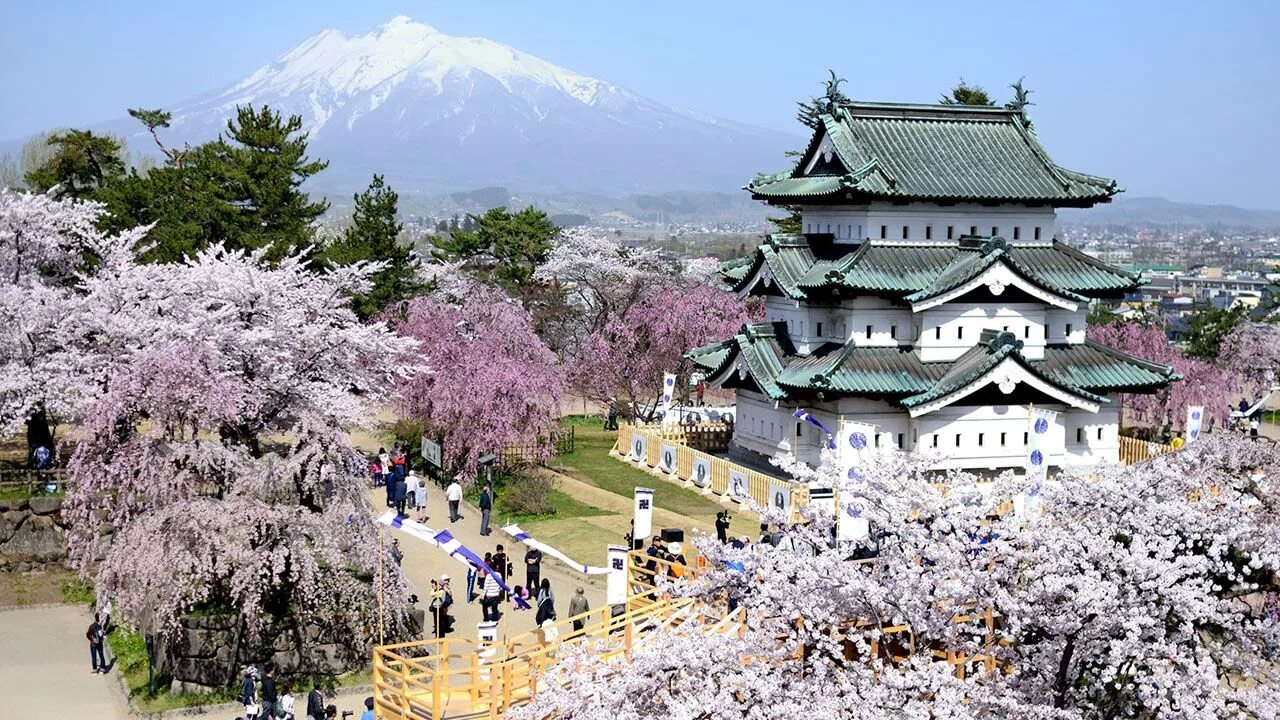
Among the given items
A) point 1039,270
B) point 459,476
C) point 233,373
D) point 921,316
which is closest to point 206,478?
point 233,373

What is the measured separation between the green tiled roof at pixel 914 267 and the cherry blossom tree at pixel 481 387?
7793 millimetres

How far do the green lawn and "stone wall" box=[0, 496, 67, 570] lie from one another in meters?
15.0

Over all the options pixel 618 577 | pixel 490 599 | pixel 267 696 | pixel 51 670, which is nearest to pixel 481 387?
pixel 490 599

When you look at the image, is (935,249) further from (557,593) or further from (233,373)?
(233,373)

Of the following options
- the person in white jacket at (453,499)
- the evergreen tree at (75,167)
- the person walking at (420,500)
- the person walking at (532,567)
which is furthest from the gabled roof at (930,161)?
the evergreen tree at (75,167)

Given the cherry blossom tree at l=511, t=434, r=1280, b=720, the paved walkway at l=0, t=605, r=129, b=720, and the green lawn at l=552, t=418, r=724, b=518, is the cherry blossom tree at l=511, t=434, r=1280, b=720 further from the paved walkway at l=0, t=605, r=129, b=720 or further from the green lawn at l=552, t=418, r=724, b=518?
the green lawn at l=552, t=418, r=724, b=518

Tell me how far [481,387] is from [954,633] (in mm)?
26325

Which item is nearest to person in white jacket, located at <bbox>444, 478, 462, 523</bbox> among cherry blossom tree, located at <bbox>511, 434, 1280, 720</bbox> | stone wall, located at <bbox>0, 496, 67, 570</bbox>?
stone wall, located at <bbox>0, 496, 67, 570</bbox>

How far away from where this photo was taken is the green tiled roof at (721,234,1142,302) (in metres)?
40.0

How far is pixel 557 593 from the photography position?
3173 cm

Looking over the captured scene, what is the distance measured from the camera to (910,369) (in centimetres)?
4038

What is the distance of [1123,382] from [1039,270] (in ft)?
12.9

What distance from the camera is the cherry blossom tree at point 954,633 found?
1706cm

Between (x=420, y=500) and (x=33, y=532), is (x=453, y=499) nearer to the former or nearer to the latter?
(x=420, y=500)
